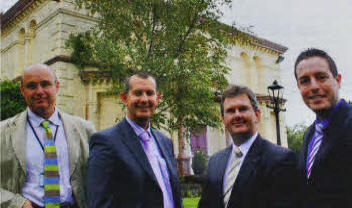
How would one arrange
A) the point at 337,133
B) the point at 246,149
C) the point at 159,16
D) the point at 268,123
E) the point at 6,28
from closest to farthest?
the point at 337,133 < the point at 246,149 < the point at 159,16 < the point at 6,28 < the point at 268,123

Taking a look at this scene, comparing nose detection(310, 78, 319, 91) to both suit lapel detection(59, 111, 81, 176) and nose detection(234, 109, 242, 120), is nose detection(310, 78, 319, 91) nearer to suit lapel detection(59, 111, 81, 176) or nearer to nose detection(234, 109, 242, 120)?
nose detection(234, 109, 242, 120)

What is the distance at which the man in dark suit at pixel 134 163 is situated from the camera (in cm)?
290

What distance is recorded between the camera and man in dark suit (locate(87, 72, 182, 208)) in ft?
9.50

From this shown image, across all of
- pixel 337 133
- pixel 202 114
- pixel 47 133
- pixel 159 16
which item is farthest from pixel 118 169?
pixel 159 16

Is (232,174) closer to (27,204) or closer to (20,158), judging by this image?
(27,204)

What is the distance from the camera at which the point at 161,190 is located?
3.09 metres

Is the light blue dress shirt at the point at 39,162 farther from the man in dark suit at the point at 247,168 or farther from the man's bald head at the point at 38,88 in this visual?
the man in dark suit at the point at 247,168

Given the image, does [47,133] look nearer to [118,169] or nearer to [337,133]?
[118,169]

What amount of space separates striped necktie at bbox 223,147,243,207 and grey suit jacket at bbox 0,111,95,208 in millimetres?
1461

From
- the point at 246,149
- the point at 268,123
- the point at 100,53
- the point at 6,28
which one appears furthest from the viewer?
the point at 268,123

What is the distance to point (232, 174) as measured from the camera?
3.05m

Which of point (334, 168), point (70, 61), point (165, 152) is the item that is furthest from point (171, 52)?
point (334, 168)

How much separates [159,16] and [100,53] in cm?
257

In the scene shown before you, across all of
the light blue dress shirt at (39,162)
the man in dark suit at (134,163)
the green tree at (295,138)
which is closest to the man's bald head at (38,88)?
the light blue dress shirt at (39,162)
